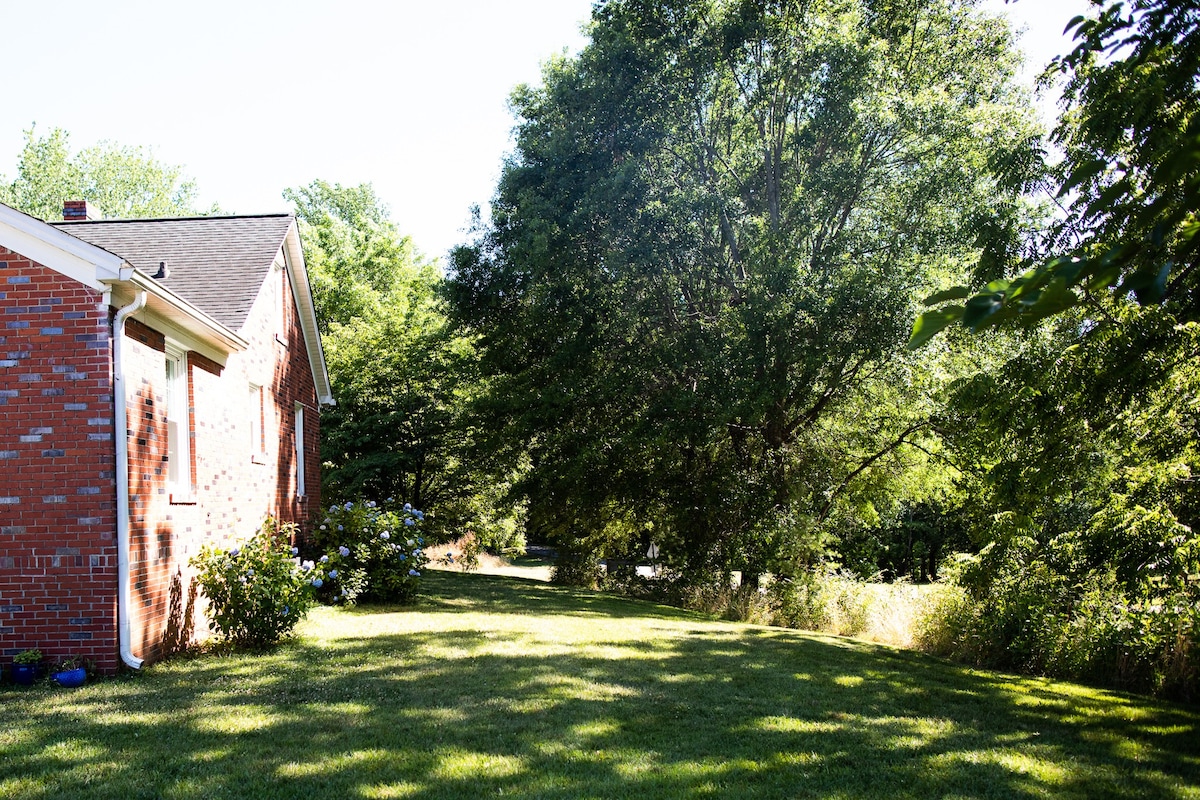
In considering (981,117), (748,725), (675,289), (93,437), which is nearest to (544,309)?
(675,289)

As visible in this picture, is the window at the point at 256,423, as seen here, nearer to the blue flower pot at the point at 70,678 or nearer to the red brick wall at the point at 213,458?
the red brick wall at the point at 213,458

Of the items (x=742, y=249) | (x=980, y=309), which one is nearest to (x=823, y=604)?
(x=742, y=249)

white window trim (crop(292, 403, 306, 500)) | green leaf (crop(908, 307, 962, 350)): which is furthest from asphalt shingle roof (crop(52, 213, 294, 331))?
green leaf (crop(908, 307, 962, 350))

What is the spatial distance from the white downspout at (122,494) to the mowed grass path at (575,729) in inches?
21.8

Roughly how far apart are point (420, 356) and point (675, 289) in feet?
31.3

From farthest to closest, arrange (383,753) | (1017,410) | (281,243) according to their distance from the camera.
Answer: (281,243) → (1017,410) → (383,753)

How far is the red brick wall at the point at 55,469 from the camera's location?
823 centimetres

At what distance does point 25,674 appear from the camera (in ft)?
26.1

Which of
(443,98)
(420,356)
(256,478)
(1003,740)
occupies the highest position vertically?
(443,98)

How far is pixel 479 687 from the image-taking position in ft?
26.0

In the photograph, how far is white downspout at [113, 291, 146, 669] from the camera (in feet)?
27.1

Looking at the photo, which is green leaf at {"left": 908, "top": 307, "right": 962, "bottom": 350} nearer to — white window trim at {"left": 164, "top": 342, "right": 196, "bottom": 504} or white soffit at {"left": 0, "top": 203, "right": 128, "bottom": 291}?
white soffit at {"left": 0, "top": 203, "right": 128, "bottom": 291}

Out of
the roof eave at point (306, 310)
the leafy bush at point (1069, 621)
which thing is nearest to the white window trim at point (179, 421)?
the roof eave at point (306, 310)

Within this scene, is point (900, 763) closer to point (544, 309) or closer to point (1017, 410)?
point (1017, 410)
